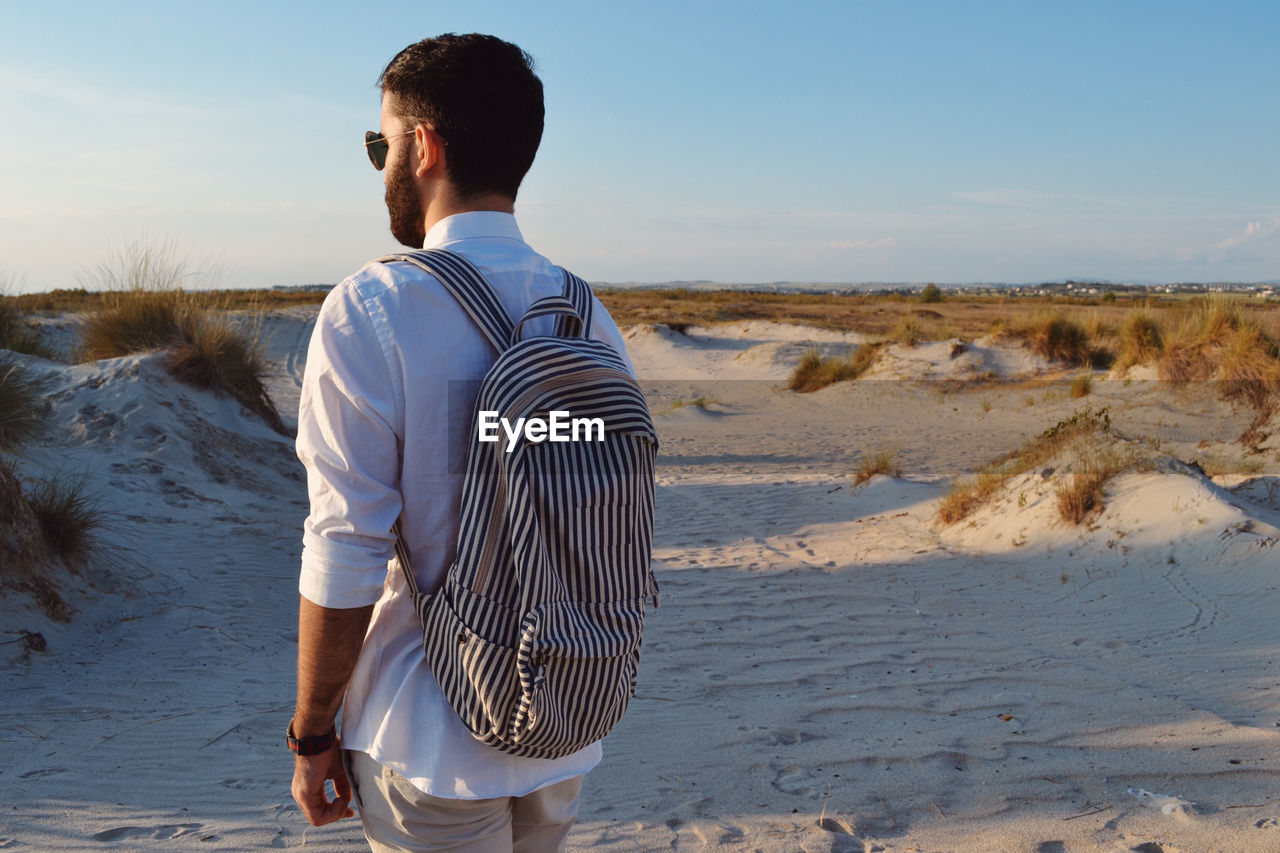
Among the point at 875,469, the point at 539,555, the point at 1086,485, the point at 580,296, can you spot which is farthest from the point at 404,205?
the point at 875,469

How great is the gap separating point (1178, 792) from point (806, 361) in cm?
1523

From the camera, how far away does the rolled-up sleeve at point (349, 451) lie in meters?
1.31

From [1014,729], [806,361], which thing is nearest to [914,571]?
[1014,729]

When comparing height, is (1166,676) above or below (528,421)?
below

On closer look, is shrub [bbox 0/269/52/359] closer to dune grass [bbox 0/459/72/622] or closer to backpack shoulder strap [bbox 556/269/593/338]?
dune grass [bbox 0/459/72/622]

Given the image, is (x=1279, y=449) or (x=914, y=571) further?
(x=1279, y=449)

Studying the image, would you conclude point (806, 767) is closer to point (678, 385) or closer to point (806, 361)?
point (806, 361)

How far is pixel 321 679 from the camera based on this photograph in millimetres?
1395

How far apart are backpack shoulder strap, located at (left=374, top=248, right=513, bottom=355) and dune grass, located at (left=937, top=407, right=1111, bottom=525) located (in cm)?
692

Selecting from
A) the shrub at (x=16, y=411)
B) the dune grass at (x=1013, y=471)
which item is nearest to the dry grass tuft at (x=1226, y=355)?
the dune grass at (x=1013, y=471)

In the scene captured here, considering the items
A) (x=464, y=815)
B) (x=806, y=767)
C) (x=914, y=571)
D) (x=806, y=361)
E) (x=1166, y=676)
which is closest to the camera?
(x=464, y=815)

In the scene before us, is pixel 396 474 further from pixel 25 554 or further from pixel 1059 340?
pixel 1059 340

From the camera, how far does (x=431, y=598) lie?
4.43ft

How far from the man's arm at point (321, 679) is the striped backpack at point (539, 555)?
0.38 ft
